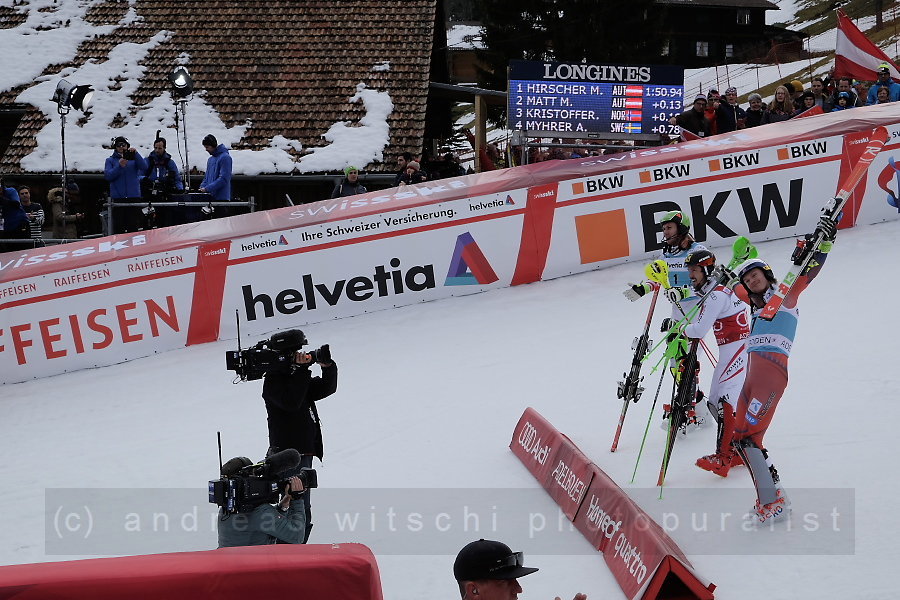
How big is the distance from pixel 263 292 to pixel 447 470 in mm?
5735

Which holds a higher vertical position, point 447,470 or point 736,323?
point 736,323

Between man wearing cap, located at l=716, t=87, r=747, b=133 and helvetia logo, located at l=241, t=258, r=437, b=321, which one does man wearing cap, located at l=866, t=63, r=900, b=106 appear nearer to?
man wearing cap, located at l=716, t=87, r=747, b=133

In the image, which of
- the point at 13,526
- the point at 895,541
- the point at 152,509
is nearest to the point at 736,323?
the point at 895,541

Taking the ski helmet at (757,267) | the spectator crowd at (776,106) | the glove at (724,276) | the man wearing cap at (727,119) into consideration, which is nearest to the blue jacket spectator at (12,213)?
the spectator crowd at (776,106)

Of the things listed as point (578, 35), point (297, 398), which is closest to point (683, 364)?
point (297, 398)

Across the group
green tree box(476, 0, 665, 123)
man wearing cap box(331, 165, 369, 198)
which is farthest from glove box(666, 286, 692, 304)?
green tree box(476, 0, 665, 123)

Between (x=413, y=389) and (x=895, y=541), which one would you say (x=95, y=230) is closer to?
(x=413, y=389)

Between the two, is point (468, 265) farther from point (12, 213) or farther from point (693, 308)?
point (12, 213)

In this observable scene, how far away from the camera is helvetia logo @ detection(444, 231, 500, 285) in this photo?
1491cm

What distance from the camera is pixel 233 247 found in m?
14.5

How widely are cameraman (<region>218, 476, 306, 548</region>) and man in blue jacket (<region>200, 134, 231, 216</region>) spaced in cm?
1121

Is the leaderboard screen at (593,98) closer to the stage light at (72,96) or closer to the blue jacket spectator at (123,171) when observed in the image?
the blue jacket spectator at (123,171)

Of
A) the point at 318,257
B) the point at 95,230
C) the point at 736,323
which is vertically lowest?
the point at 95,230

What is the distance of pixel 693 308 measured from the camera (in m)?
8.59
